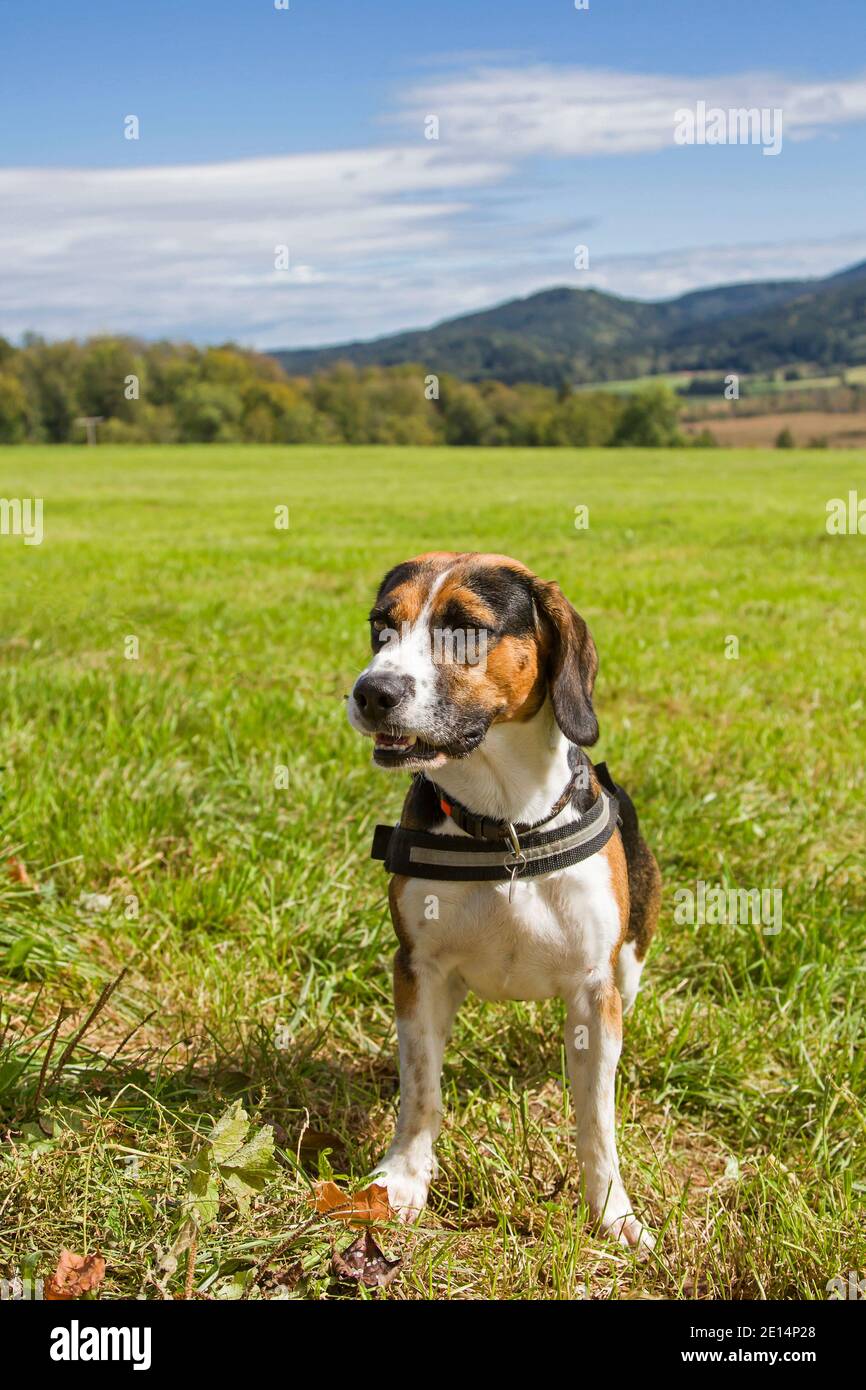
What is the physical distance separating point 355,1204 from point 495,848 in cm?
94

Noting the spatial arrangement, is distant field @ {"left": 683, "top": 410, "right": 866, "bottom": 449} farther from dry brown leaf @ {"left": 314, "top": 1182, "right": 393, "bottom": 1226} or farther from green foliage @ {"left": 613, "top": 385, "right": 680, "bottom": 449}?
dry brown leaf @ {"left": 314, "top": 1182, "right": 393, "bottom": 1226}

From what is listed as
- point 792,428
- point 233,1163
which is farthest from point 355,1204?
point 792,428

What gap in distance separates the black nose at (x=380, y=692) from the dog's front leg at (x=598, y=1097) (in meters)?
0.99

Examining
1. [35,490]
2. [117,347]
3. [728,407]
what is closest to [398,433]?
[117,347]

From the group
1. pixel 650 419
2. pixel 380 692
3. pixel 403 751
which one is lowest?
pixel 403 751

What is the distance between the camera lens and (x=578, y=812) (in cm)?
320

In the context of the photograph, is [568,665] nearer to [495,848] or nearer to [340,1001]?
[495,848]

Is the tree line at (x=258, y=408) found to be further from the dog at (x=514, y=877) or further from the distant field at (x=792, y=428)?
the dog at (x=514, y=877)

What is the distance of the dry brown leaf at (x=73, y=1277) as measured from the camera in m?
2.48

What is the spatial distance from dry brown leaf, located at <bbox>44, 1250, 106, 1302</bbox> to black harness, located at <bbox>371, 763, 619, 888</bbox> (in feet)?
3.87

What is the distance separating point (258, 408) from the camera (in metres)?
78.7

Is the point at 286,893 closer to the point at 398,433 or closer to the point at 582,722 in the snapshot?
the point at 582,722

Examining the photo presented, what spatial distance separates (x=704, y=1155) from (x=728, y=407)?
85.7 meters

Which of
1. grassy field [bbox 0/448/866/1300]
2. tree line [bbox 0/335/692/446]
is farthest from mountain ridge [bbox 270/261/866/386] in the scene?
grassy field [bbox 0/448/866/1300]
